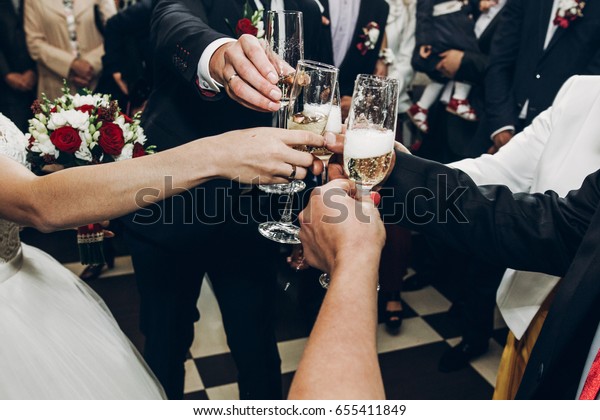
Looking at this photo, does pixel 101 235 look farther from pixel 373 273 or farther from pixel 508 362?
pixel 508 362

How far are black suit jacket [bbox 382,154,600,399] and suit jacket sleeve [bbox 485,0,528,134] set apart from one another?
5.15 ft

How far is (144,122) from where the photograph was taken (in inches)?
76.1

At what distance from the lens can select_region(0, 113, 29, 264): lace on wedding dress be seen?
5.04ft

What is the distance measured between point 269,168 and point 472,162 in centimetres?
89

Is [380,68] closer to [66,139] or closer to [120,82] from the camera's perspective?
[120,82]

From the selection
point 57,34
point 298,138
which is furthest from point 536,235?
point 57,34

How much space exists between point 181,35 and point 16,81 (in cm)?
274

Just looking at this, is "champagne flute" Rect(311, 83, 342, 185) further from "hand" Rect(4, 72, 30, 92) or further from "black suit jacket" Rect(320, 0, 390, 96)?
"hand" Rect(4, 72, 30, 92)

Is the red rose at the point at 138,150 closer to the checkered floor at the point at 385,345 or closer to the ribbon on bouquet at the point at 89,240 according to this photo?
the ribbon on bouquet at the point at 89,240

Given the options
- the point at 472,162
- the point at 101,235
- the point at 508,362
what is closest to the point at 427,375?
the point at 508,362

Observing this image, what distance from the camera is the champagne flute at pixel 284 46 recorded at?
4.64 ft

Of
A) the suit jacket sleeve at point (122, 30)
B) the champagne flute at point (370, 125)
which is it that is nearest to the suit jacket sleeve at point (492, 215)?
the champagne flute at point (370, 125)

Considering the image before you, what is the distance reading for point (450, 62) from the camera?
3254mm

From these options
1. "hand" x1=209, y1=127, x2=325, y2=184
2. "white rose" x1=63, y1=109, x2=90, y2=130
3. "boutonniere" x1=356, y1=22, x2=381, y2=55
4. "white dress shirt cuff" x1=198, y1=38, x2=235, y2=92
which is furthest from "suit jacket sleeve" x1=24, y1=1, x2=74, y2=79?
"hand" x1=209, y1=127, x2=325, y2=184
